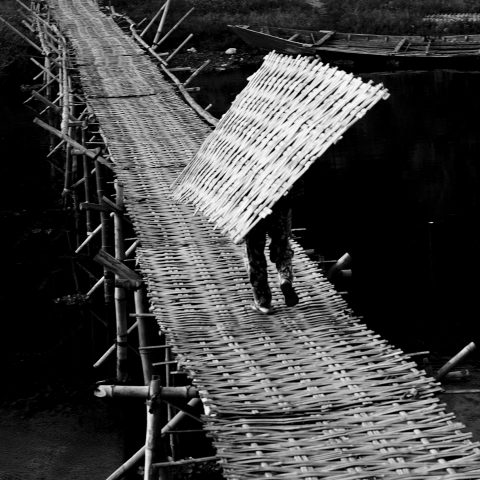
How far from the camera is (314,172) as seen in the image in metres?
21.5

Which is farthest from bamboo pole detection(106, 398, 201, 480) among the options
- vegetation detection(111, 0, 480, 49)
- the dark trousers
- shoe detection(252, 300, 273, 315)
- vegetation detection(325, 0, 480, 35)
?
vegetation detection(325, 0, 480, 35)

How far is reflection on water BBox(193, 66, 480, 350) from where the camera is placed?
13992 millimetres

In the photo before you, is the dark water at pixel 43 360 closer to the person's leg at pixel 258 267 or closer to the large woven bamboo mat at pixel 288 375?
the large woven bamboo mat at pixel 288 375

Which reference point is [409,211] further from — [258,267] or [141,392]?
[141,392]

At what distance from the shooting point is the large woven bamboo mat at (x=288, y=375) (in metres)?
5.98

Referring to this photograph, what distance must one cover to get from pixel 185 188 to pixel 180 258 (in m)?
1.36

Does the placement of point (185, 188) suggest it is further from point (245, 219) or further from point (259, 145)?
point (245, 219)

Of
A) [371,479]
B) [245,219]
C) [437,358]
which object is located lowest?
[437,358]

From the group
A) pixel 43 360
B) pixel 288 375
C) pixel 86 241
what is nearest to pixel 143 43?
pixel 86 241

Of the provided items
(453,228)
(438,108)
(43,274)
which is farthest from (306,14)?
(43,274)

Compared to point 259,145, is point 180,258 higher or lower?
lower

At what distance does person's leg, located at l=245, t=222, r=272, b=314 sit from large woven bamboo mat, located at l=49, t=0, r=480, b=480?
0.14 metres

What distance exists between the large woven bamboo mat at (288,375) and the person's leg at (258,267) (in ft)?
0.47

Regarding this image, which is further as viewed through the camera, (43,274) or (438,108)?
(438,108)
